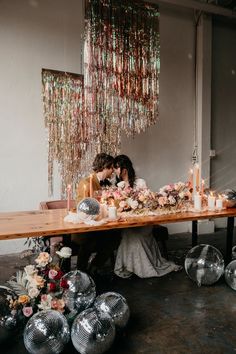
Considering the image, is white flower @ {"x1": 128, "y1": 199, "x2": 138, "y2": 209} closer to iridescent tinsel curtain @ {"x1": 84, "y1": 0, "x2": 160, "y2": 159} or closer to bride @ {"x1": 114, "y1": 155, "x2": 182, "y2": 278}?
bride @ {"x1": 114, "y1": 155, "x2": 182, "y2": 278}

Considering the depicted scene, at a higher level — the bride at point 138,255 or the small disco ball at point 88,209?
the small disco ball at point 88,209

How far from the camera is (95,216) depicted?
3.04 meters

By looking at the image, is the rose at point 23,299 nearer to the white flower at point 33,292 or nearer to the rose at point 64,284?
the white flower at point 33,292

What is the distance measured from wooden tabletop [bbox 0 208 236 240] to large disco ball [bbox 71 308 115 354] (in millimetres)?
749

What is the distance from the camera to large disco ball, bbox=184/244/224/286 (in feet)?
10.7

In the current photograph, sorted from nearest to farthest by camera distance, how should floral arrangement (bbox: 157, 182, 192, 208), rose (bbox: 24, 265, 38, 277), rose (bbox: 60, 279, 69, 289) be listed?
rose (bbox: 24, 265, 38, 277)
rose (bbox: 60, 279, 69, 289)
floral arrangement (bbox: 157, 182, 192, 208)

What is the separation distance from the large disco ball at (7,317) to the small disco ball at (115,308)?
1.88 ft

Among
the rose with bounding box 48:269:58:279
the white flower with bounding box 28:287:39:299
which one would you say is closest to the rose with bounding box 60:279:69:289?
the rose with bounding box 48:269:58:279

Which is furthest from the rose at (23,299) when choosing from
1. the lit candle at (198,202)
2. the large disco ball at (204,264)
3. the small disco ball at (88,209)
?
the lit candle at (198,202)

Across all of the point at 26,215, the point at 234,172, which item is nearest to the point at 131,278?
the point at 26,215

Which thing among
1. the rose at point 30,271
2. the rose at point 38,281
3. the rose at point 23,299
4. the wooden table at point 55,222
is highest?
the wooden table at point 55,222

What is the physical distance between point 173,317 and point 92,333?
2.94 ft

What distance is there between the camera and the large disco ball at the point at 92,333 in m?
2.17

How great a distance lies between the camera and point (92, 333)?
2.17m
